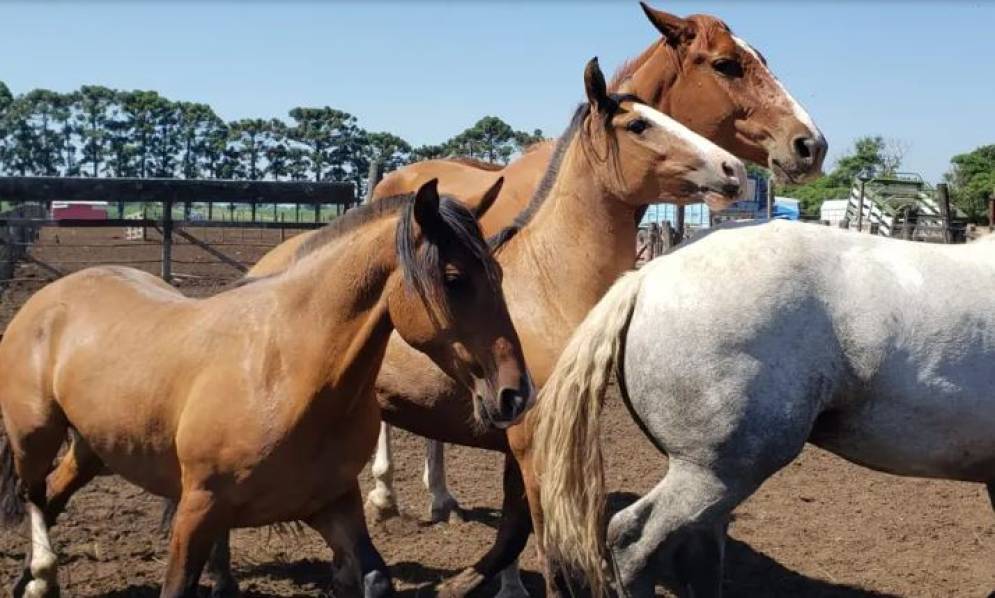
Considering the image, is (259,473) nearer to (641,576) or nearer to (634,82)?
(641,576)

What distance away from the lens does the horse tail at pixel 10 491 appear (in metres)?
4.38

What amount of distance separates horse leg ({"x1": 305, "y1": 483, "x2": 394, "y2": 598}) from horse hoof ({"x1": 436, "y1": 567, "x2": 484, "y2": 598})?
0.83 m

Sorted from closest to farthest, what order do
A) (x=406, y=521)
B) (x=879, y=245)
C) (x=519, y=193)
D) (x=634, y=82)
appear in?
(x=879, y=245) < (x=634, y=82) < (x=519, y=193) < (x=406, y=521)

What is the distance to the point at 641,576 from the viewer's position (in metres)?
3.39

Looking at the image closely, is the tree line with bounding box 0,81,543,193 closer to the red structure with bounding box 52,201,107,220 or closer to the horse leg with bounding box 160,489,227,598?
the red structure with bounding box 52,201,107,220

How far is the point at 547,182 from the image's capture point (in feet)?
13.9

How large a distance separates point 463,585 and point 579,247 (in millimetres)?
1552

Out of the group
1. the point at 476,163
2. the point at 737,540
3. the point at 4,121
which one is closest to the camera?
the point at 737,540

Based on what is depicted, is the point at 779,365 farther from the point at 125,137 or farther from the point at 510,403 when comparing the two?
the point at 125,137

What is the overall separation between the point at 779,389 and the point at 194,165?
83557 mm

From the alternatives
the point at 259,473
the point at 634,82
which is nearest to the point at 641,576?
the point at 259,473

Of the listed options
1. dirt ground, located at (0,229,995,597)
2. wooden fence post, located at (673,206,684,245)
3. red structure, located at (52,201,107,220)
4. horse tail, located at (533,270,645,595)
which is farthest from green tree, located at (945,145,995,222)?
red structure, located at (52,201,107,220)

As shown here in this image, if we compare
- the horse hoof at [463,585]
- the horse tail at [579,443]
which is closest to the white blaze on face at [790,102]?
the horse tail at [579,443]

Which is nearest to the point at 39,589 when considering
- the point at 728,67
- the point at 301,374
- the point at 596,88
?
the point at 301,374
